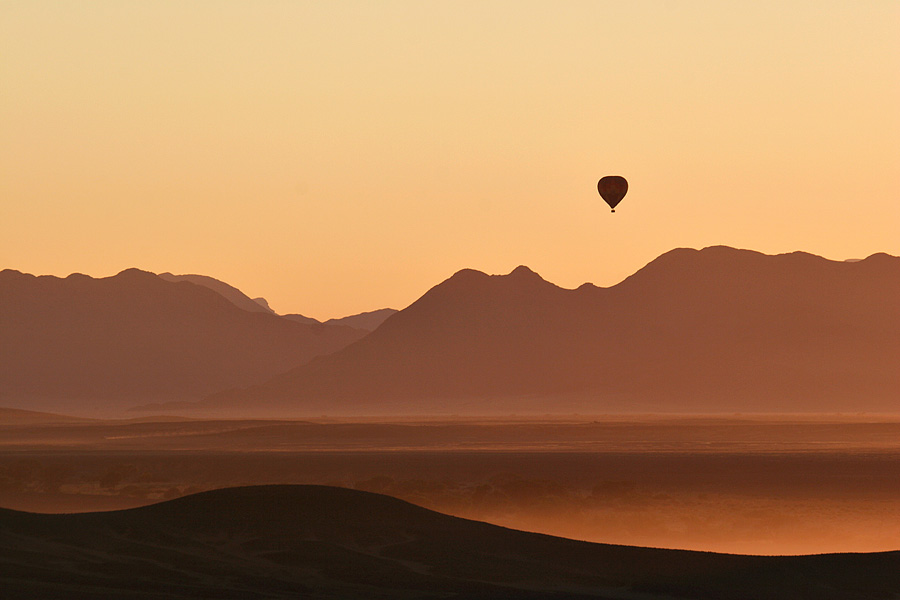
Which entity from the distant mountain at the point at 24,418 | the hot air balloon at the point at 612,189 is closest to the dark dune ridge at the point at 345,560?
the hot air balloon at the point at 612,189

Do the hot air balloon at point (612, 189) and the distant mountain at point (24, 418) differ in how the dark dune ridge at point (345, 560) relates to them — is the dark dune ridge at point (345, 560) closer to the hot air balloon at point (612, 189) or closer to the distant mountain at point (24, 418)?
the hot air balloon at point (612, 189)

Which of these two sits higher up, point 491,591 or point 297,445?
point 297,445

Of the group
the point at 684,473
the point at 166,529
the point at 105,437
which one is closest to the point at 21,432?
the point at 105,437

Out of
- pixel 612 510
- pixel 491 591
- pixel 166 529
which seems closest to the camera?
pixel 491 591

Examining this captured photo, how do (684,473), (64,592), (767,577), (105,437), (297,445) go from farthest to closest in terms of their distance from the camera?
(105,437) → (297,445) → (684,473) → (767,577) → (64,592)

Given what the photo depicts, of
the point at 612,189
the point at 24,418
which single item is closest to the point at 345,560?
the point at 612,189

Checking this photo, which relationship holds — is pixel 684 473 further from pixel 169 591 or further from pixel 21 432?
pixel 21 432

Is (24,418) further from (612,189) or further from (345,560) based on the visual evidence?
(345,560)
